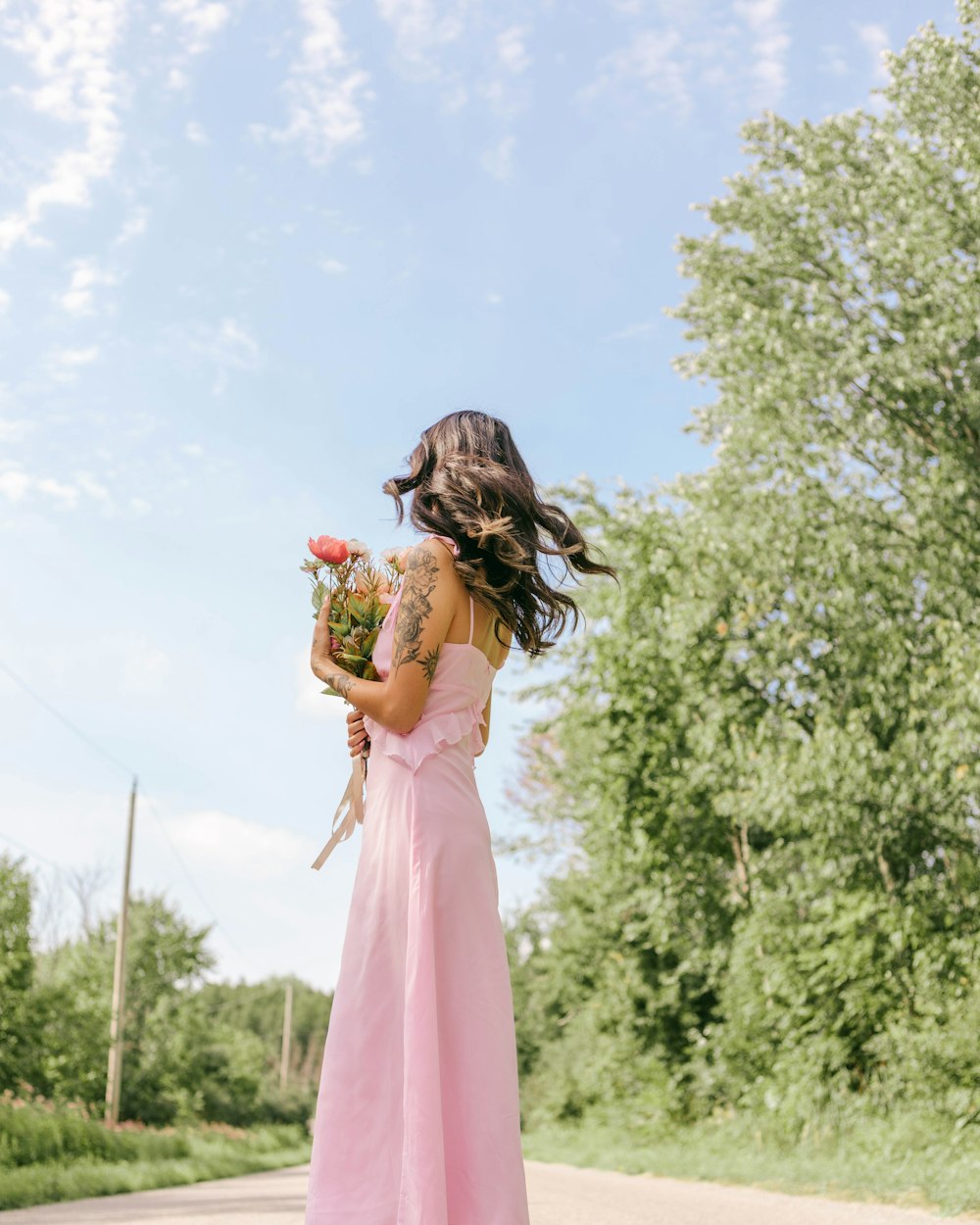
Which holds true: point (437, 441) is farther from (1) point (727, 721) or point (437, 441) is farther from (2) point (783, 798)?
(1) point (727, 721)

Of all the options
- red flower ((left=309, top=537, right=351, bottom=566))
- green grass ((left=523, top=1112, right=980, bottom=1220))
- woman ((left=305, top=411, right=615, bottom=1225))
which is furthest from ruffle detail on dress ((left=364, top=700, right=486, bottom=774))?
green grass ((left=523, top=1112, right=980, bottom=1220))

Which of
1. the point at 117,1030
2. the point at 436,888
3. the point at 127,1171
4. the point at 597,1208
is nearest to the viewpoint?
the point at 436,888

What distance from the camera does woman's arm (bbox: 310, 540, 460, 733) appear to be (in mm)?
3453

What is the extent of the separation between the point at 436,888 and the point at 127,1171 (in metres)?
14.6

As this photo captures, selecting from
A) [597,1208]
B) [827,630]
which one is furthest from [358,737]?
[827,630]

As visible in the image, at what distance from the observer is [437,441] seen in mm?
3604

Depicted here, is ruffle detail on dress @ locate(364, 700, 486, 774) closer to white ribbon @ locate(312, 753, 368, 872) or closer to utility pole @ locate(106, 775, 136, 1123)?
white ribbon @ locate(312, 753, 368, 872)

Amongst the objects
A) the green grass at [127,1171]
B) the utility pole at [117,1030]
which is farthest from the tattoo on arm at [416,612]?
the utility pole at [117,1030]

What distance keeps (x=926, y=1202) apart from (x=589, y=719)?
36.5 ft

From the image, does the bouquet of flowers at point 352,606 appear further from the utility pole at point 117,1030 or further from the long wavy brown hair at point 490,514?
the utility pole at point 117,1030

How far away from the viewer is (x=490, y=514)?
349 cm

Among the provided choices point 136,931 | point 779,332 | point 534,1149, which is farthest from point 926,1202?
point 136,931

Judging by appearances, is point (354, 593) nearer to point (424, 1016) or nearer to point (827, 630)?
Answer: point (424, 1016)

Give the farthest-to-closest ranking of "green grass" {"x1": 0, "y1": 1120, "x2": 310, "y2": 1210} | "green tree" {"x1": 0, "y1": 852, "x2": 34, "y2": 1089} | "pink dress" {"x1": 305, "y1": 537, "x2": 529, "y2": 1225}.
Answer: "green tree" {"x1": 0, "y1": 852, "x2": 34, "y2": 1089}, "green grass" {"x1": 0, "y1": 1120, "x2": 310, "y2": 1210}, "pink dress" {"x1": 305, "y1": 537, "x2": 529, "y2": 1225}
